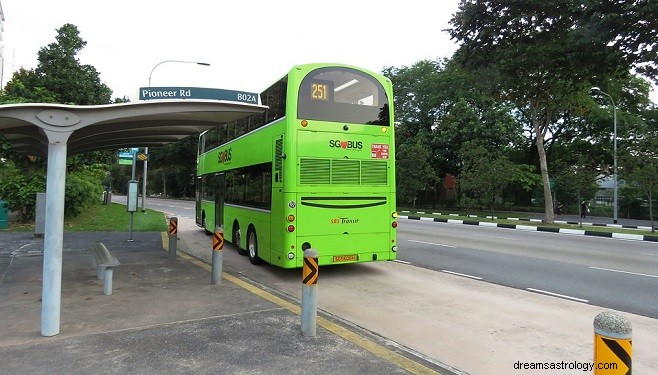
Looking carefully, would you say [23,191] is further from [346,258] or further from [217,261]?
[346,258]

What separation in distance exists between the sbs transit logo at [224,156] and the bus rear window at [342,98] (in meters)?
4.36

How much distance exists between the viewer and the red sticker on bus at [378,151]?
8508mm

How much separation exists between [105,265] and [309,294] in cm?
364

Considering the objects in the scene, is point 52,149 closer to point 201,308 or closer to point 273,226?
point 201,308

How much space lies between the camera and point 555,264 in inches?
410

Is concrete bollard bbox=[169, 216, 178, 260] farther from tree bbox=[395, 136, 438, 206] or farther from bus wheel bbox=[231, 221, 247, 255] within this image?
tree bbox=[395, 136, 438, 206]

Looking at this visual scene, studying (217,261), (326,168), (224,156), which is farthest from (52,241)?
(224,156)

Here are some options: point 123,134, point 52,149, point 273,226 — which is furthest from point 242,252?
point 52,149

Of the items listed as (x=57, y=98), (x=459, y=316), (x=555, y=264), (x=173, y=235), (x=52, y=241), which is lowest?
(x=459, y=316)

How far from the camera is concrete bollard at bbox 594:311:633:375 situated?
254 cm

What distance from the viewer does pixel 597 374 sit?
2.60 meters

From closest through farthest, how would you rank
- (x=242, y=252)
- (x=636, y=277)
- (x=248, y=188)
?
(x=636, y=277) → (x=248, y=188) → (x=242, y=252)

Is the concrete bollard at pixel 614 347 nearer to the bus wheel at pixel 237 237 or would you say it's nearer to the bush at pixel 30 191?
the bus wheel at pixel 237 237

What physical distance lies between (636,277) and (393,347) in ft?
23.8
